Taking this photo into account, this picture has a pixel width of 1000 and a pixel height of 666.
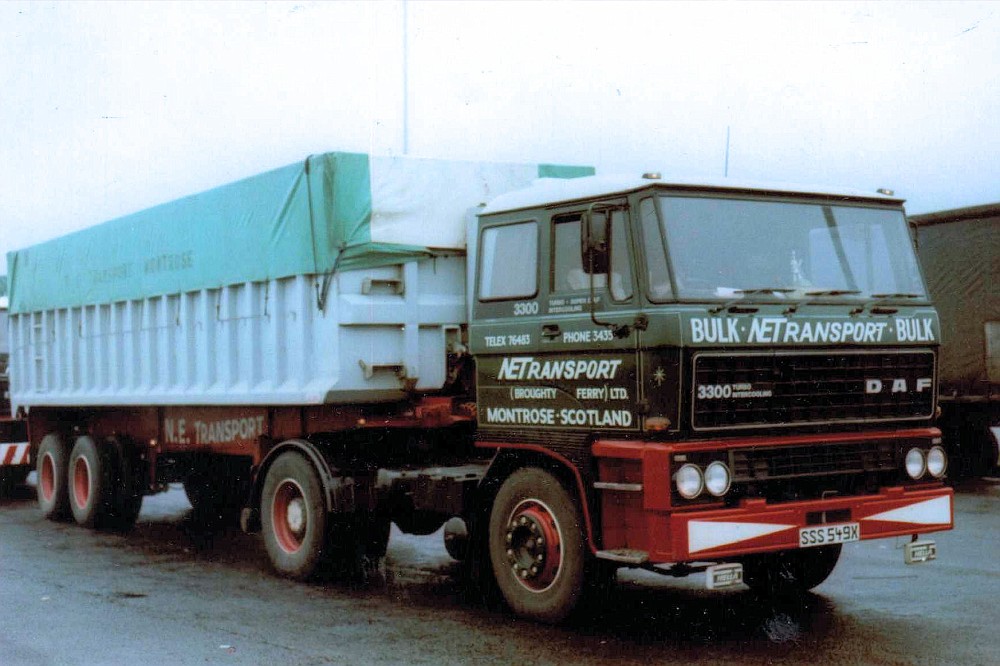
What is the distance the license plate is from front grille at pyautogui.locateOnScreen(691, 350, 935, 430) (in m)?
0.62

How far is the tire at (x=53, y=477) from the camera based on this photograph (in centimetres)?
1430

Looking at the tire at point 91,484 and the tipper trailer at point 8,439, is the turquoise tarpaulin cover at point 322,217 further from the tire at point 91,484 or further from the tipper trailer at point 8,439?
the tipper trailer at point 8,439

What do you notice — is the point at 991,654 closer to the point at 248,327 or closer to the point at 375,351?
the point at 375,351

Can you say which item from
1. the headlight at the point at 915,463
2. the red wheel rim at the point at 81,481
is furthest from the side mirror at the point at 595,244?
the red wheel rim at the point at 81,481

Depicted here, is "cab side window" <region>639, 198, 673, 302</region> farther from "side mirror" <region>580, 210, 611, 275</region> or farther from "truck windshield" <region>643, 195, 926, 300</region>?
"side mirror" <region>580, 210, 611, 275</region>

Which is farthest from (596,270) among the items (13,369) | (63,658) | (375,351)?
(13,369)

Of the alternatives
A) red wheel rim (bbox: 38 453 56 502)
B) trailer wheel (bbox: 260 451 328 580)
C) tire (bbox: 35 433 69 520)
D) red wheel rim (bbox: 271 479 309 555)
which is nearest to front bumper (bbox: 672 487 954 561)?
trailer wheel (bbox: 260 451 328 580)

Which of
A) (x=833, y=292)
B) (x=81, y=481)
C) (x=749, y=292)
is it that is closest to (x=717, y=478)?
(x=749, y=292)

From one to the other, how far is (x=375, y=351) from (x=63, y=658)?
128 inches

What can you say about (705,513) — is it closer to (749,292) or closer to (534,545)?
(534,545)

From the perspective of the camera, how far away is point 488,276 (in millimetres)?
8438

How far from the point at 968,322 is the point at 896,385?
829 centimetres

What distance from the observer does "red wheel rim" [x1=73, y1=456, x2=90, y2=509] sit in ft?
45.0

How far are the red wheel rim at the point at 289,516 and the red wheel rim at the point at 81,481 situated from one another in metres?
4.30
